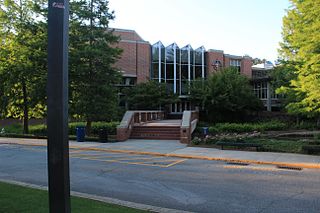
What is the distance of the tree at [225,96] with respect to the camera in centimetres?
3162

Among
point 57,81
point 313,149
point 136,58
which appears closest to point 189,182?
point 57,81

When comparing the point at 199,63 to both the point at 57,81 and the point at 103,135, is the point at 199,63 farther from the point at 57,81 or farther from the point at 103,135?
the point at 57,81

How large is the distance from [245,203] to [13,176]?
728 cm

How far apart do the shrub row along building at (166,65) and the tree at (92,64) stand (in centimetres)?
1891

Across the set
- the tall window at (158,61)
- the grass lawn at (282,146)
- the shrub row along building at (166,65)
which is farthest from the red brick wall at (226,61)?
the grass lawn at (282,146)

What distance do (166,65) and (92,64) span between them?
2339 cm

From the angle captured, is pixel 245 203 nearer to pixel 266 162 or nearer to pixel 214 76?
pixel 266 162

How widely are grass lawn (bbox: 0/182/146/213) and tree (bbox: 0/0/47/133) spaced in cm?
1772

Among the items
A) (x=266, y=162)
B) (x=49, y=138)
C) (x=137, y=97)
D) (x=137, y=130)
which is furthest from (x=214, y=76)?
(x=49, y=138)

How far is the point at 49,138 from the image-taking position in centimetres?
322

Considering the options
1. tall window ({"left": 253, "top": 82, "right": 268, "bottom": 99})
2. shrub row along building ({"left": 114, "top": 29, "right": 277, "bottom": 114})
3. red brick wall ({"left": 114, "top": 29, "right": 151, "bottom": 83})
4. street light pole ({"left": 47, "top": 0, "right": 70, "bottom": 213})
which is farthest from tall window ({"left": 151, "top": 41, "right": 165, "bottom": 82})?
street light pole ({"left": 47, "top": 0, "right": 70, "bottom": 213})

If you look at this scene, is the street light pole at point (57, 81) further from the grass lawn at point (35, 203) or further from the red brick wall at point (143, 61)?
the red brick wall at point (143, 61)

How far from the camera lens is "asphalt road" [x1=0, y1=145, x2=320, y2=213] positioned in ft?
24.4

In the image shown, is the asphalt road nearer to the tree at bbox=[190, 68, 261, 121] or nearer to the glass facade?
the tree at bbox=[190, 68, 261, 121]
